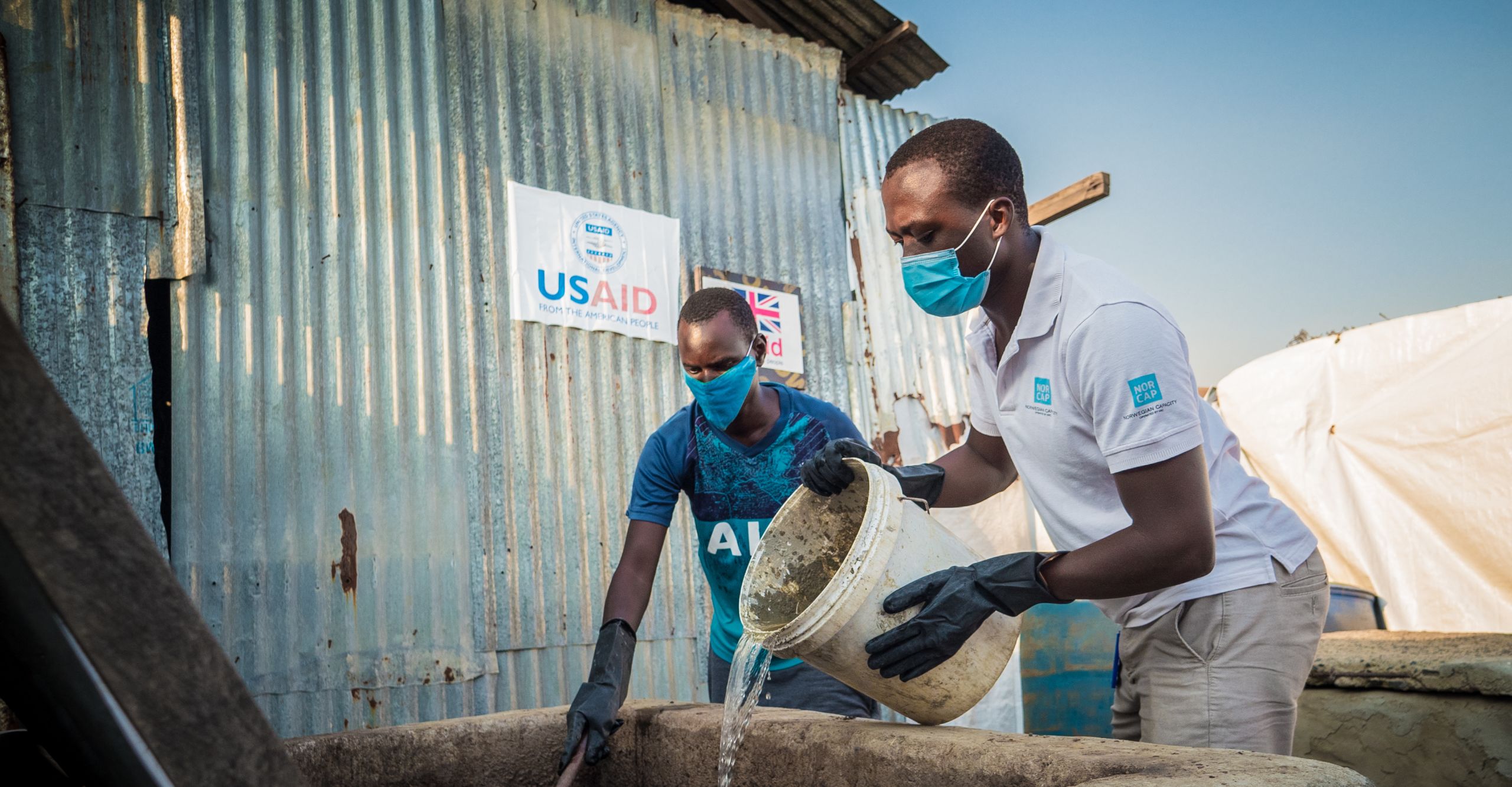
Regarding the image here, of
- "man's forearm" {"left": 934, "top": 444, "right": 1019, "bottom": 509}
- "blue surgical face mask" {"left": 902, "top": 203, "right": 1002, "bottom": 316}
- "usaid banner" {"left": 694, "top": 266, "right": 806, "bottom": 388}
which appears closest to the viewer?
"blue surgical face mask" {"left": 902, "top": 203, "right": 1002, "bottom": 316}

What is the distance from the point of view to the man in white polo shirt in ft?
4.92

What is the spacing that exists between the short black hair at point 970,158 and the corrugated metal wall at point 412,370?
2.14 m

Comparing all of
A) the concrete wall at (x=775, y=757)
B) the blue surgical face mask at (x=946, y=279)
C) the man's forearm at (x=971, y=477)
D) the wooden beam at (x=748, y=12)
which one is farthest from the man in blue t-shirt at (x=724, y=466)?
the wooden beam at (x=748, y=12)

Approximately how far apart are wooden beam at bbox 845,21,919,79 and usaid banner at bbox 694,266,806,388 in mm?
1395

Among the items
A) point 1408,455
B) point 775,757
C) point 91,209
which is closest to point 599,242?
point 91,209

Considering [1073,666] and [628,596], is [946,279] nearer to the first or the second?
[628,596]

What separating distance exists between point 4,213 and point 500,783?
6.61 ft

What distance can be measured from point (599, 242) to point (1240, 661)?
2.87 metres

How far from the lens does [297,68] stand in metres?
3.24

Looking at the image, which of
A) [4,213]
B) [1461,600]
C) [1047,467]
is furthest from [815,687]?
[1461,600]

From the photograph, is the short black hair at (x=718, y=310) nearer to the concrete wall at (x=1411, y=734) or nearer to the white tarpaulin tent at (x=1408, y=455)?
the concrete wall at (x=1411, y=734)

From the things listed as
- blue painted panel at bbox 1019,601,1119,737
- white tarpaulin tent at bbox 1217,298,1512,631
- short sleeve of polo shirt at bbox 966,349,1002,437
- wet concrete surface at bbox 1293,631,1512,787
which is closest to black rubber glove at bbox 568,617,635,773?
short sleeve of polo shirt at bbox 966,349,1002,437

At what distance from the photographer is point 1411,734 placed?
11.5 ft

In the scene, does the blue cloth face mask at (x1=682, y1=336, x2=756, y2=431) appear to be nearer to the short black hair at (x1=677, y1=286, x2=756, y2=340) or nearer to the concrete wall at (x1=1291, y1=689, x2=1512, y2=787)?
the short black hair at (x1=677, y1=286, x2=756, y2=340)
